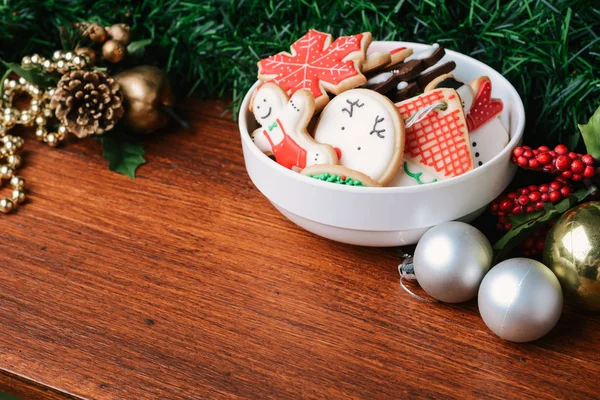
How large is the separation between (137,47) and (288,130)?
1.38 ft

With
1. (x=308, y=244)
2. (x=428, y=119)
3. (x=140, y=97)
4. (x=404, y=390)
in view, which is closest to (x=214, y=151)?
(x=140, y=97)

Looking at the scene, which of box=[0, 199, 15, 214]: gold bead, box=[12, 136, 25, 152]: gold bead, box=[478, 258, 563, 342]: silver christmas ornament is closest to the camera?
box=[478, 258, 563, 342]: silver christmas ornament

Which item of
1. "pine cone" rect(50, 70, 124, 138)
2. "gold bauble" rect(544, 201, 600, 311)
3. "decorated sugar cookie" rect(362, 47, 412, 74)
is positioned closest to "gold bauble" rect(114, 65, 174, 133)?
"pine cone" rect(50, 70, 124, 138)

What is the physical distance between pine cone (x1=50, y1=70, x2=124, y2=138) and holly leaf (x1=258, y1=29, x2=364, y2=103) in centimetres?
26

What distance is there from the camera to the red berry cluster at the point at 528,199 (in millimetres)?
721

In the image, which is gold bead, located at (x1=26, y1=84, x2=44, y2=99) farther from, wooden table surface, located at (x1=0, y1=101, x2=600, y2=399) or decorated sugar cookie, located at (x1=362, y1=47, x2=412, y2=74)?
decorated sugar cookie, located at (x1=362, y1=47, x2=412, y2=74)

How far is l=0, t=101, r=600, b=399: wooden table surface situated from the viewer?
2.03 ft

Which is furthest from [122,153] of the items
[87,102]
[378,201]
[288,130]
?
[378,201]

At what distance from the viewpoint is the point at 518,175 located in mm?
801

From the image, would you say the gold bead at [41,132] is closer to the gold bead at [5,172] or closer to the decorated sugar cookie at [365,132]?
the gold bead at [5,172]

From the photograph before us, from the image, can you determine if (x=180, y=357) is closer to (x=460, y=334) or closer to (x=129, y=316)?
(x=129, y=316)

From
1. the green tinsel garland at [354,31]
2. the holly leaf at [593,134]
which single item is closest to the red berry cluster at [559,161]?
the holly leaf at [593,134]

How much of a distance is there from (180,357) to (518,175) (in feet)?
1.51

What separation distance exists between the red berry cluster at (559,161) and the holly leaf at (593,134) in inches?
0.5
